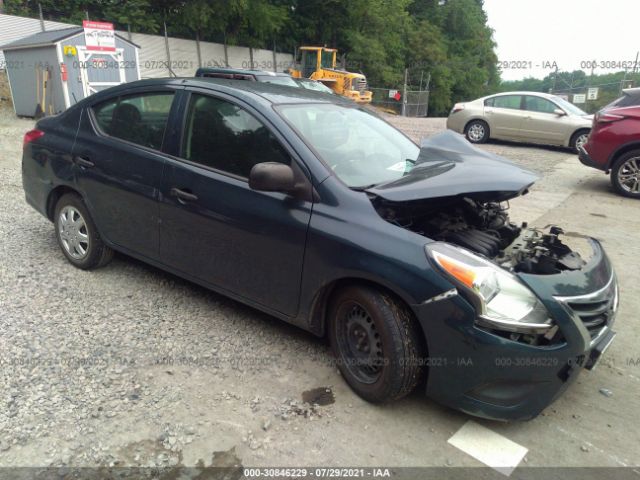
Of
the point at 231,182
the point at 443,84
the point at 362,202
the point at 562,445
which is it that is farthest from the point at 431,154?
the point at 443,84

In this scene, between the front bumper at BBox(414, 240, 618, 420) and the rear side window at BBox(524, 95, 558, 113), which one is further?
the rear side window at BBox(524, 95, 558, 113)

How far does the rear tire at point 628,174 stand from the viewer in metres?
7.96

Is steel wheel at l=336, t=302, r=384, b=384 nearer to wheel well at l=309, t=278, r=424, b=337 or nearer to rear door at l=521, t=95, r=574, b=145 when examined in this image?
wheel well at l=309, t=278, r=424, b=337

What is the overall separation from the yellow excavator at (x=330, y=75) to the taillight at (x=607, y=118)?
1736 centimetres

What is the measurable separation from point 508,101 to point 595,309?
38.9 ft

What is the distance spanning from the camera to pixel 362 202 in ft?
9.14

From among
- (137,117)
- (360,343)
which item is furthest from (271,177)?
(137,117)

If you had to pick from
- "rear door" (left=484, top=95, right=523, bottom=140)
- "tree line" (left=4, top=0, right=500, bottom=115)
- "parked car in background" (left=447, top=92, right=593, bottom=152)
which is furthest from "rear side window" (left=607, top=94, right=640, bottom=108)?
"tree line" (left=4, top=0, right=500, bottom=115)

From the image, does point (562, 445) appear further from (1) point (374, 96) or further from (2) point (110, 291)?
(1) point (374, 96)

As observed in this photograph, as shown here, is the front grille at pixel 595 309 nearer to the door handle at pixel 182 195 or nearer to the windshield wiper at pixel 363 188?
the windshield wiper at pixel 363 188

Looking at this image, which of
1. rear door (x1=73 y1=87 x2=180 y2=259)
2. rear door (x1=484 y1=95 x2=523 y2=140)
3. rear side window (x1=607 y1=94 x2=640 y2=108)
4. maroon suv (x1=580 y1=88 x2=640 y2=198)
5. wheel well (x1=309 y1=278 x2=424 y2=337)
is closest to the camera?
wheel well (x1=309 y1=278 x2=424 y2=337)

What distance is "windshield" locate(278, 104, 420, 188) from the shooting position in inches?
121

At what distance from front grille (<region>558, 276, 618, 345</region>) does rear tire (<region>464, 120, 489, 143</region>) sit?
38.1 ft

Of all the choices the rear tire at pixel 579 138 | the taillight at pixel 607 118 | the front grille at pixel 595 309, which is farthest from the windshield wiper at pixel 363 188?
the rear tire at pixel 579 138
